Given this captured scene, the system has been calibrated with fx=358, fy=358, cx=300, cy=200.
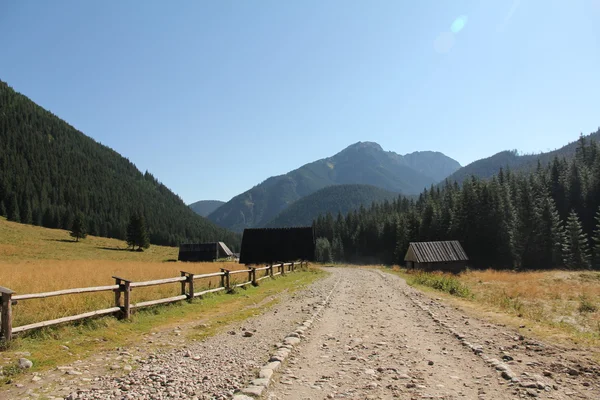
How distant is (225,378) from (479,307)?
538 inches

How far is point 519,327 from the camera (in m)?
11.3

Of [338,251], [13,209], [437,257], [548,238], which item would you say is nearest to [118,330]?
[437,257]

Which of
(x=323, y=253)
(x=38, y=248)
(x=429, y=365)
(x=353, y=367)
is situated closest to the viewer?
(x=353, y=367)

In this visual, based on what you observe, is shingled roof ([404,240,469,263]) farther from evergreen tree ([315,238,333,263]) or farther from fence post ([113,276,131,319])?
evergreen tree ([315,238,333,263])

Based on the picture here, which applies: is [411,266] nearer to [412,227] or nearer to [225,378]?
[412,227]

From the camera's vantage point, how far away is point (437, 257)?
58.2 metres

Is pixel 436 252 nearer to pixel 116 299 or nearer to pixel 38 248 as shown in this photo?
pixel 116 299

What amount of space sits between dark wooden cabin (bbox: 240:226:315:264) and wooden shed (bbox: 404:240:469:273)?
16.9 meters

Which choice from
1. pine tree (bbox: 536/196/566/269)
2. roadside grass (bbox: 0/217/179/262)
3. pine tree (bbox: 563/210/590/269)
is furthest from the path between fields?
pine tree (bbox: 536/196/566/269)

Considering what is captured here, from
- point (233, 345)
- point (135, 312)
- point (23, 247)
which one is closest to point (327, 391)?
point (233, 345)

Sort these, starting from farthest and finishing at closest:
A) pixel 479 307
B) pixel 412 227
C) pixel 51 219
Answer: pixel 51 219 < pixel 412 227 < pixel 479 307

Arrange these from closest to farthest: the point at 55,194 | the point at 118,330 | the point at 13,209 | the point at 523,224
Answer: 1. the point at 118,330
2. the point at 523,224
3. the point at 13,209
4. the point at 55,194

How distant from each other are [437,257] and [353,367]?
55.5 m

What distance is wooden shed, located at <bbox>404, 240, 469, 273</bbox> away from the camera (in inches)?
2277
